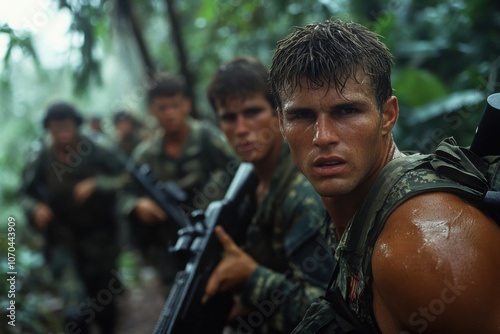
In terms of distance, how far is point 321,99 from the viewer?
5.22 ft

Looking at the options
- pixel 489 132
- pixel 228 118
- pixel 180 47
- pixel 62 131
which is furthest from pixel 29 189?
pixel 489 132

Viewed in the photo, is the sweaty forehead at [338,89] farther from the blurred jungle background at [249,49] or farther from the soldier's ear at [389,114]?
the blurred jungle background at [249,49]

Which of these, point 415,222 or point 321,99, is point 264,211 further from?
point 415,222

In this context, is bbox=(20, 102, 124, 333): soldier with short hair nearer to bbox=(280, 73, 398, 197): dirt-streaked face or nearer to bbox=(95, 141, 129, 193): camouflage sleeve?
bbox=(95, 141, 129, 193): camouflage sleeve

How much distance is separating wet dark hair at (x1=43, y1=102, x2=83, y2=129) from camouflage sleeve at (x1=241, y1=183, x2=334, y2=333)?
4008mm

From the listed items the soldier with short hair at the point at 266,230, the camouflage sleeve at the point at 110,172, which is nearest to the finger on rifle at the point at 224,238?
the soldier with short hair at the point at 266,230

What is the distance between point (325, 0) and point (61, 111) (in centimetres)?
328

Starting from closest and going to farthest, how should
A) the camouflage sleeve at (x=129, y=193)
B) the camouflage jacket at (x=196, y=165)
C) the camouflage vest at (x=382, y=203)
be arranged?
the camouflage vest at (x=382, y=203) < the camouflage jacket at (x=196, y=165) < the camouflage sleeve at (x=129, y=193)

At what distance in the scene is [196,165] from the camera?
5.09 meters

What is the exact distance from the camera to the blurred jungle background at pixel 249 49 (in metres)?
4.06

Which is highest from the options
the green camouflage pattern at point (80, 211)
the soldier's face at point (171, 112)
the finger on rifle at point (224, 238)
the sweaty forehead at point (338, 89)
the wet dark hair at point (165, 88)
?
the sweaty forehead at point (338, 89)

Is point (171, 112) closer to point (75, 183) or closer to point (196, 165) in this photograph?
point (196, 165)

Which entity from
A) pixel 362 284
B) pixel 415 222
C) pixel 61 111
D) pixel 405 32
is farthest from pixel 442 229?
pixel 61 111

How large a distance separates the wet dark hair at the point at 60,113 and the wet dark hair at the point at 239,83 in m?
3.20
